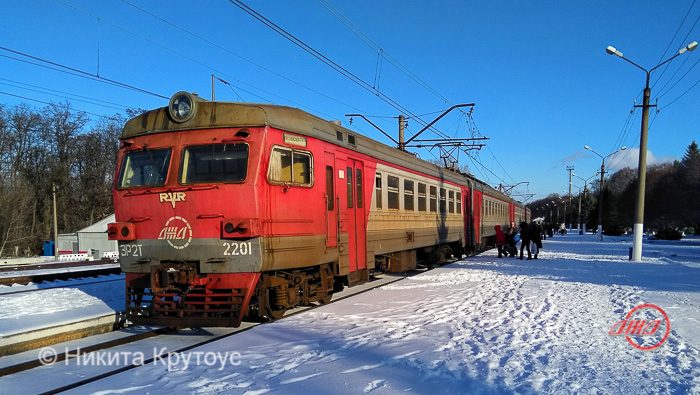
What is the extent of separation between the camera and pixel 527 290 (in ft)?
37.5

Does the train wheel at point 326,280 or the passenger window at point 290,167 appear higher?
the passenger window at point 290,167

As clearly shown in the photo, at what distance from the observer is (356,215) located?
10.5 metres

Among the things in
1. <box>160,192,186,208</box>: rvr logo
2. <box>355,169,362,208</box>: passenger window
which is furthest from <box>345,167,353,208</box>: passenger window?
<box>160,192,186,208</box>: rvr logo

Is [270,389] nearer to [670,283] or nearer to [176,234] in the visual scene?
[176,234]

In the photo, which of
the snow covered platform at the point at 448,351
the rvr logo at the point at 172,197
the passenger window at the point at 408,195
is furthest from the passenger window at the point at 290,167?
the passenger window at the point at 408,195

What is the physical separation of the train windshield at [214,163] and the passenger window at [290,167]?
45 cm

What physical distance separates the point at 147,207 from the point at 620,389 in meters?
6.53

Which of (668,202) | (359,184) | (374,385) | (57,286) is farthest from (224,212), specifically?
(668,202)

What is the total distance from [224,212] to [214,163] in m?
0.80

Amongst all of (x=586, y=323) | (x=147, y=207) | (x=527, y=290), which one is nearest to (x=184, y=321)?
(x=147, y=207)

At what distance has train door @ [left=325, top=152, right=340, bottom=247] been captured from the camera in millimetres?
9055

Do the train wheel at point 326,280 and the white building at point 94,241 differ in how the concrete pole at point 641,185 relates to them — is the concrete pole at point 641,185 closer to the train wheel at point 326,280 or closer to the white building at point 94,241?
the train wheel at point 326,280

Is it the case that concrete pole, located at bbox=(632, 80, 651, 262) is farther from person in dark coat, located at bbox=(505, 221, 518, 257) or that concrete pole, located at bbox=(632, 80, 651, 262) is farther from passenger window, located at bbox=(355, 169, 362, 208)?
passenger window, located at bbox=(355, 169, 362, 208)

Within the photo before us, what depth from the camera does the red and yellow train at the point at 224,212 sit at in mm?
7195
